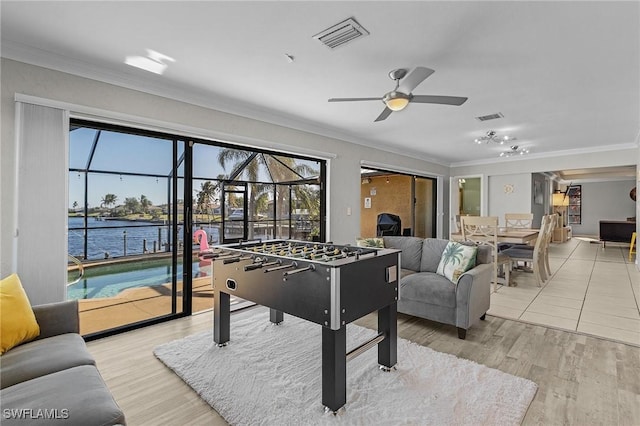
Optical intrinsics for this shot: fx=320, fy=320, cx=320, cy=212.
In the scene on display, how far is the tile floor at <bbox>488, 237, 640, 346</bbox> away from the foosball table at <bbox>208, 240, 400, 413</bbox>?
1.98m

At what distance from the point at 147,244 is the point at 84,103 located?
4.79ft

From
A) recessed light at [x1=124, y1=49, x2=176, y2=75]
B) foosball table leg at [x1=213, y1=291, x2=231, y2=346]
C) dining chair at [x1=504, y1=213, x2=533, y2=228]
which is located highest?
recessed light at [x1=124, y1=49, x2=176, y2=75]

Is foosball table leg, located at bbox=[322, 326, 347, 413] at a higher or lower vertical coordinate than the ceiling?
lower

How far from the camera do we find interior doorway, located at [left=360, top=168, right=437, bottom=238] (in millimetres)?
7926

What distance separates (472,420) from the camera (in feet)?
5.84

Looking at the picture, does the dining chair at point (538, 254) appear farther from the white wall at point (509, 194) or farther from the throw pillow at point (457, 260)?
the white wall at point (509, 194)

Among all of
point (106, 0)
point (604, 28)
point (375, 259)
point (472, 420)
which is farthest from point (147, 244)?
point (604, 28)

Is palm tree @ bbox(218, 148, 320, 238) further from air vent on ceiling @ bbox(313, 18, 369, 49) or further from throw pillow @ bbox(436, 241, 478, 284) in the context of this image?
throw pillow @ bbox(436, 241, 478, 284)

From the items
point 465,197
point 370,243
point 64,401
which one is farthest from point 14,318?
point 465,197

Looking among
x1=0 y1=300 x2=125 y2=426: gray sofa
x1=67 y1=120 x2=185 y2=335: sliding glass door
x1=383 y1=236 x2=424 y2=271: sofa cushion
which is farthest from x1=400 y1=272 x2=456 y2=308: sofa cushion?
x1=0 y1=300 x2=125 y2=426: gray sofa

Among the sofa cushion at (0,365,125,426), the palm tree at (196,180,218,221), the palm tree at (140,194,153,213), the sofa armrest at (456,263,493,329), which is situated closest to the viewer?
the sofa cushion at (0,365,125,426)

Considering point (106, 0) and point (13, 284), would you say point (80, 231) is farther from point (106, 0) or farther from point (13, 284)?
point (106, 0)

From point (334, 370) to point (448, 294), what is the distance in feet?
5.06

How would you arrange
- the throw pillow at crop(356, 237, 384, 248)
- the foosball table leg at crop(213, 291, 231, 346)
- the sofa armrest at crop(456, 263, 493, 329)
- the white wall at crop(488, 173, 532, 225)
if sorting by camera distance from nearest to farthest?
the foosball table leg at crop(213, 291, 231, 346)
the sofa armrest at crop(456, 263, 493, 329)
the throw pillow at crop(356, 237, 384, 248)
the white wall at crop(488, 173, 532, 225)
